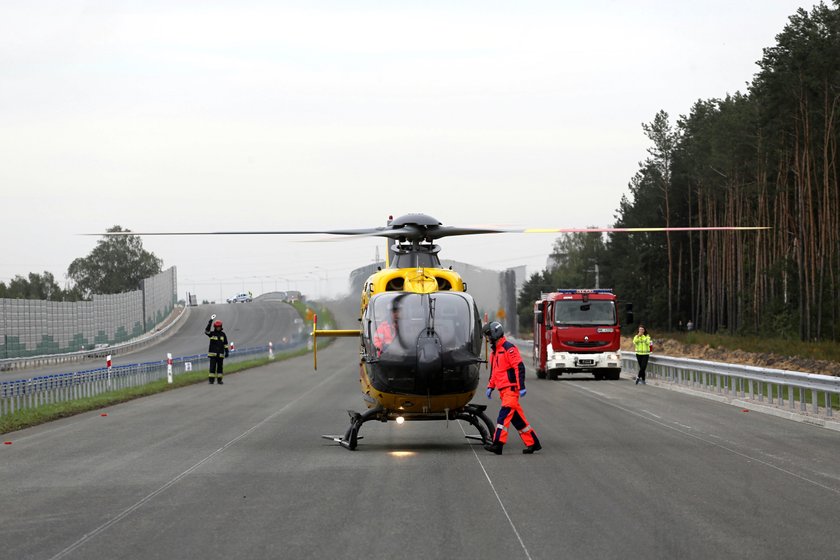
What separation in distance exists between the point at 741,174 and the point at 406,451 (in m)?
65.8

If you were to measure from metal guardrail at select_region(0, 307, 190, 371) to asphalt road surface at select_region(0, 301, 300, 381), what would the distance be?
0.54 m

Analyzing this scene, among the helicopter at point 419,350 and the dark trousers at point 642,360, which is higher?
the helicopter at point 419,350

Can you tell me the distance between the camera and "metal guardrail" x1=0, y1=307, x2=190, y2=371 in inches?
2124

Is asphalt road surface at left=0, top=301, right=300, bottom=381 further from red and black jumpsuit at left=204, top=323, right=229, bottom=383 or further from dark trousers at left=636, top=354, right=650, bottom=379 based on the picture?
dark trousers at left=636, top=354, right=650, bottom=379

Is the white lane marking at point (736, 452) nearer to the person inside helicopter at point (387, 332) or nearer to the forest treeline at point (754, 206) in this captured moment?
the person inside helicopter at point (387, 332)

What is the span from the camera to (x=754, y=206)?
8375cm

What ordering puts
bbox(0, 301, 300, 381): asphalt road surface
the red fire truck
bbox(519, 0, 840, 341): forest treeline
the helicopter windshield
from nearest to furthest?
1. the helicopter windshield
2. the red fire truck
3. bbox(519, 0, 840, 341): forest treeline
4. bbox(0, 301, 300, 381): asphalt road surface

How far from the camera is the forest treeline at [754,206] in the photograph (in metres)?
57.2

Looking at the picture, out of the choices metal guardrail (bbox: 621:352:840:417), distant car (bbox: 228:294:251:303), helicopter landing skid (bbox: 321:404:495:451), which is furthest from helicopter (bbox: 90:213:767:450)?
distant car (bbox: 228:294:251:303)

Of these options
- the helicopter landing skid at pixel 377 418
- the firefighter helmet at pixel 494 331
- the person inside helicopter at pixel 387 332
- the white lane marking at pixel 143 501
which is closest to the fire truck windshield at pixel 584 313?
the white lane marking at pixel 143 501

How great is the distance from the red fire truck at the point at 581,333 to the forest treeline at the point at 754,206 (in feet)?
64.9

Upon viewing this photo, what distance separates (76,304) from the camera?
2763 inches

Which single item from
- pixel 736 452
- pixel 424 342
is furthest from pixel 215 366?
pixel 736 452

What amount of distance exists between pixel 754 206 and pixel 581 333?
159ft
